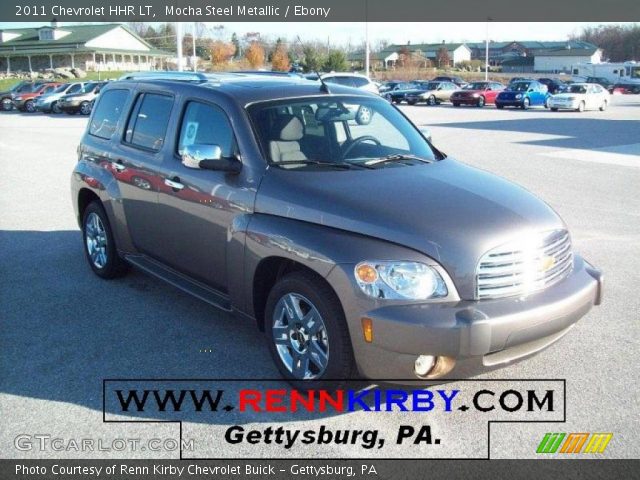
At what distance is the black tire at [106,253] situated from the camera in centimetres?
655

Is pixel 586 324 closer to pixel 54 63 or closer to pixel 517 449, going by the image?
pixel 517 449

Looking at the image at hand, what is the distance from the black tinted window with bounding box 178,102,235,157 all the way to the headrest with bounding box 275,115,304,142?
1.12 feet

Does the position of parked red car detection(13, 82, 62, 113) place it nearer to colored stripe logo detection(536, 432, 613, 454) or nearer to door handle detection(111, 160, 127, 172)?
door handle detection(111, 160, 127, 172)

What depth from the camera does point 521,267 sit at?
13.1 ft

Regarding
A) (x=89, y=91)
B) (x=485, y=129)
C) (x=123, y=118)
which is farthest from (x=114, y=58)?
(x=123, y=118)

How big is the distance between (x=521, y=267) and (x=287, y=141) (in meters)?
1.87

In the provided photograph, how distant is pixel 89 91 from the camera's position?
1448 inches

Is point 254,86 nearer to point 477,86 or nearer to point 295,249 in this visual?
point 295,249

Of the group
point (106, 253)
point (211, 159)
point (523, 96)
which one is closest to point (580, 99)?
point (523, 96)

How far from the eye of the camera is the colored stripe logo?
149 inches

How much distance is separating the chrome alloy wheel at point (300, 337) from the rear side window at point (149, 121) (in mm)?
2038

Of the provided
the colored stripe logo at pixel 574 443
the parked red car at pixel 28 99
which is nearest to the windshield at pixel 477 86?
the parked red car at pixel 28 99

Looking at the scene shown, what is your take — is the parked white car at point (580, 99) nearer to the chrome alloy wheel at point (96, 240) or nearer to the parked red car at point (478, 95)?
the parked red car at point (478, 95)

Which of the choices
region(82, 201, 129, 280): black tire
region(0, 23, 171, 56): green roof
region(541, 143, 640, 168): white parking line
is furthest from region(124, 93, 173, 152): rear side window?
region(0, 23, 171, 56): green roof
